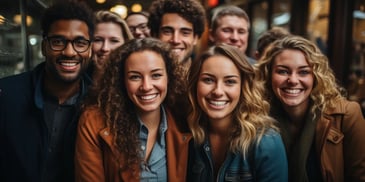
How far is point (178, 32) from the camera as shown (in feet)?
9.27

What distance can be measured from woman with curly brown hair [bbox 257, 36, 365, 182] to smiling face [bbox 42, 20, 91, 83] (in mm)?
1234

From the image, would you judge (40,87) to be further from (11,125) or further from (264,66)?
(264,66)

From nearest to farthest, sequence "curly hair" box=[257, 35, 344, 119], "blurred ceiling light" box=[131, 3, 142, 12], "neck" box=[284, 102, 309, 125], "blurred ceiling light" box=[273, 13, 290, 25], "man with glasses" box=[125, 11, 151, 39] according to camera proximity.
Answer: "curly hair" box=[257, 35, 344, 119] < "neck" box=[284, 102, 309, 125] < "man with glasses" box=[125, 11, 151, 39] < "blurred ceiling light" box=[131, 3, 142, 12] < "blurred ceiling light" box=[273, 13, 290, 25]

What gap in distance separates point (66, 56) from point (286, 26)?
5777 millimetres

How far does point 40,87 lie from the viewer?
215cm

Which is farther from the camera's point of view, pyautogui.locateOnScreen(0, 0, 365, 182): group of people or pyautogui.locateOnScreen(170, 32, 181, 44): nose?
pyautogui.locateOnScreen(170, 32, 181, 44): nose

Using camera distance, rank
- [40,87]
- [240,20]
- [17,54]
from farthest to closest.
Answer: [240,20] → [17,54] → [40,87]

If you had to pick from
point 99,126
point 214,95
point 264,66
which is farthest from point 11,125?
point 264,66

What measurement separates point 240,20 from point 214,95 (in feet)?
4.83

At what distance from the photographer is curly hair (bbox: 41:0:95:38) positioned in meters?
2.21

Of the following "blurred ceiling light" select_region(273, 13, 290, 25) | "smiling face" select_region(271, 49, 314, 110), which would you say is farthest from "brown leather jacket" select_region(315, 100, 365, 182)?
"blurred ceiling light" select_region(273, 13, 290, 25)

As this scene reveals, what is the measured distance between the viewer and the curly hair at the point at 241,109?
2.02 m

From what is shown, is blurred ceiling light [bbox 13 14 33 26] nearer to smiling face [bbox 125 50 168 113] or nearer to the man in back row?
smiling face [bbox 125 50 168 113]

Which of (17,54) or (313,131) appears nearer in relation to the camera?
(313,131)
